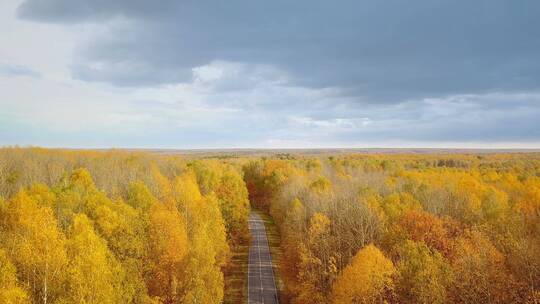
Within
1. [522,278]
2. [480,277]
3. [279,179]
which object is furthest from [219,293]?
[279,179]

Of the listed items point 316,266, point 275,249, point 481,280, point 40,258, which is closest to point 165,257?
point 40,258

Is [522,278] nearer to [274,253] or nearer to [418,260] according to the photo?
[418,260]

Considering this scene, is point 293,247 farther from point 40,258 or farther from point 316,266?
point 40,258

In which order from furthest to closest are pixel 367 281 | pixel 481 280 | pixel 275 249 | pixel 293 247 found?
pixel 275 249 → pixel 293 247 → pixel 367 281 → pixel 481 280

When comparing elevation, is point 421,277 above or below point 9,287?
below

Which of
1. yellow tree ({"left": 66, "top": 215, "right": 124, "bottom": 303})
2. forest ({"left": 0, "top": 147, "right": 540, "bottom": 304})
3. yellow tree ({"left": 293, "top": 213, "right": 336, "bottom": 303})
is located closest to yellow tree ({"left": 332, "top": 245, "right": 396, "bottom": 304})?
forest ({"left": 0, "top": 147, "right": 540, "bottom": 304})

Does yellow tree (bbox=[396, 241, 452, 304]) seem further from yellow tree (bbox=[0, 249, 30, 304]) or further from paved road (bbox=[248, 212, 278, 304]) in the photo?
yellow tree (bbox=[0, 249, 30, 304])

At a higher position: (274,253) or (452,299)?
(452,299)
